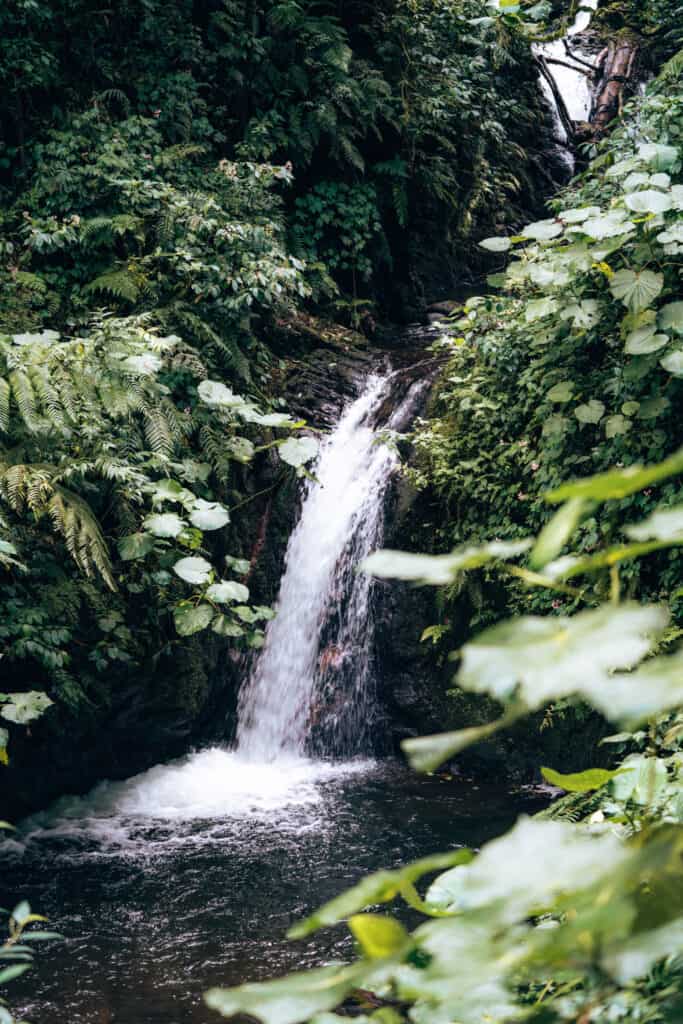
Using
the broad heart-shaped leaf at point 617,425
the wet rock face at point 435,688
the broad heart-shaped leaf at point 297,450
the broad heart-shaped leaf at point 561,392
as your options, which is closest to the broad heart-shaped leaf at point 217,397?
the broad heart-shaped leaf at point 297,450

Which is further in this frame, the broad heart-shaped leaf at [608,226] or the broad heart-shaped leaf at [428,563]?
the broad heart-shaped leaf at [608,226]

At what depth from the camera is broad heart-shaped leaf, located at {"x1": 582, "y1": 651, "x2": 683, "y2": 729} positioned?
0.45 meters

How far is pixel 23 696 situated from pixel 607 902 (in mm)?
3891

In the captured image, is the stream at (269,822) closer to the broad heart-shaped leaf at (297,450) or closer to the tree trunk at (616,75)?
the broad heart-shaped leaf at (297,450)

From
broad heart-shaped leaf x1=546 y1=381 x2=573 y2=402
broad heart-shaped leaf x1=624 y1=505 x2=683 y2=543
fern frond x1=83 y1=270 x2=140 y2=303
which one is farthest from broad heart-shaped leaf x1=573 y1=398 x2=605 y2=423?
broad heart-shaped leaf x1=624 y1=505 x2=683 y2=543

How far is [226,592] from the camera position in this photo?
460 centimetres

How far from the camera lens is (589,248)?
14.8 ft

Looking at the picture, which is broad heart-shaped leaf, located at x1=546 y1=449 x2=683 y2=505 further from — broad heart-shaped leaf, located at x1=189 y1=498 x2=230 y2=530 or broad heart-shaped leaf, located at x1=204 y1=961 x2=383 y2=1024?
broad heart-shaped leaf, located at x1=189 y1=498 x2=230 y2=530

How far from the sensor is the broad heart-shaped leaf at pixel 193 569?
447 centimetres

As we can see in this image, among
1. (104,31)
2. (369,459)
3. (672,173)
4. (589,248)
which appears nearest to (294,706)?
(369,459)

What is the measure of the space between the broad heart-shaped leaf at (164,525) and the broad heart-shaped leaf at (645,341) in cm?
278

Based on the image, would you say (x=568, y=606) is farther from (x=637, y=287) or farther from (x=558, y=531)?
(x=558, y=531)

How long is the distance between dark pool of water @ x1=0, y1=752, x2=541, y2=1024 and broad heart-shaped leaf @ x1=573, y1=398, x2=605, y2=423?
8.01 feet

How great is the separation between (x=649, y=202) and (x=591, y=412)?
1.21 metres
